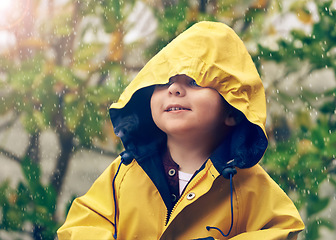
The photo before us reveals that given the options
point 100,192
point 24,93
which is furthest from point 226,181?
point 24,93

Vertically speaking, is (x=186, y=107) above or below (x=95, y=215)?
above

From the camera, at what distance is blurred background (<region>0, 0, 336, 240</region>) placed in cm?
234

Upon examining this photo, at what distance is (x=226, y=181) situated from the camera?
4.27ft

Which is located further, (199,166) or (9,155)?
(9,155)

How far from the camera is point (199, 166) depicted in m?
1.35

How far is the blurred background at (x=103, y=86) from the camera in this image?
234 centimetres

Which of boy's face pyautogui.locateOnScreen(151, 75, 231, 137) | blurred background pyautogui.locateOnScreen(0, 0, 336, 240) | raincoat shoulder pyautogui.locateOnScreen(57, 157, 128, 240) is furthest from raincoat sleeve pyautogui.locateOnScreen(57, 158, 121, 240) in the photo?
blurred background pyautogui.locateOnScreen(0, 0, 336, 240)

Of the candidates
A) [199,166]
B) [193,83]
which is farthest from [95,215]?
[193,83]

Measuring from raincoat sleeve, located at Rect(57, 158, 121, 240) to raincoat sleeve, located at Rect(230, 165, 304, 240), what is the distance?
1.03 ft

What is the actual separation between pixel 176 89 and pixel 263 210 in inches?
13.6

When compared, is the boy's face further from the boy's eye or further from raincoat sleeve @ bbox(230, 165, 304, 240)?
raincoat sleeve @ bbox(230, 165, 304, 240)

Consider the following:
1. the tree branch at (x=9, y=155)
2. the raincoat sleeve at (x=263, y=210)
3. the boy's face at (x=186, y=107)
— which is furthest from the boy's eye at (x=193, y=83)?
the tree branch at (x=9, y=155)

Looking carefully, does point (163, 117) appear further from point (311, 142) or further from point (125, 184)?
point (311, 142)

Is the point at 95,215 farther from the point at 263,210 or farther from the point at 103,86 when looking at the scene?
the point at 103,86
